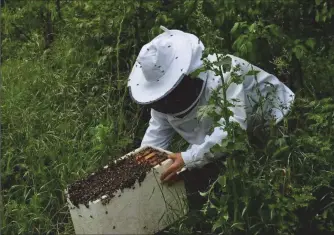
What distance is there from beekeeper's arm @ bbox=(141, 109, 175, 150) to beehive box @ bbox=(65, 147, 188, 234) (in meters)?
0.52

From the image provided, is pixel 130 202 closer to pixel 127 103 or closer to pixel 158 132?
pixel 158 132

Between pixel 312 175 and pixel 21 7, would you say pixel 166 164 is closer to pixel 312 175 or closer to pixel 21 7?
pixel 312 175

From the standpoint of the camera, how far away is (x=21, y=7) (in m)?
A: 7.11

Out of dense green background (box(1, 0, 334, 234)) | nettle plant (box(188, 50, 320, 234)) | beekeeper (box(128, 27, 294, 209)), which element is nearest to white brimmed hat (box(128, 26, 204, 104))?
beekeeper (box(128, 27, 294, 209))

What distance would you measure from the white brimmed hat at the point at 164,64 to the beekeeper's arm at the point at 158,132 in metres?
0.38

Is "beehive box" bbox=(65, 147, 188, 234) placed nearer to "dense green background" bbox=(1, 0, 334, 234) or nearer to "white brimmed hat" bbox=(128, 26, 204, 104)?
"dense green background" bbox=(1, 0, 334, 234)

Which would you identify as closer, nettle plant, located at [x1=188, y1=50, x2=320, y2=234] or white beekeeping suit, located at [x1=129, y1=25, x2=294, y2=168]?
nettle plant, located at [x1=188, y1=50, x2=320, y2=234]

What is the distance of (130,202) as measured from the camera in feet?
11.9

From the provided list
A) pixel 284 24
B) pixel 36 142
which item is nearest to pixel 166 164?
pixel 36 142

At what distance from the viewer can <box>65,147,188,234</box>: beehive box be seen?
3.58 meters

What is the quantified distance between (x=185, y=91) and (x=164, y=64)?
18 centimetres

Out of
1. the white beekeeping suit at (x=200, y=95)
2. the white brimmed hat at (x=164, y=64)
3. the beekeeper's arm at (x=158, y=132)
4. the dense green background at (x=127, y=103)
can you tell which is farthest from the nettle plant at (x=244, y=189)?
the beekeeper's arm at (x=158, y=132)

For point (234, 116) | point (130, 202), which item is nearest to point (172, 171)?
point (130, 202)

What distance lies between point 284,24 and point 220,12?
437mm
